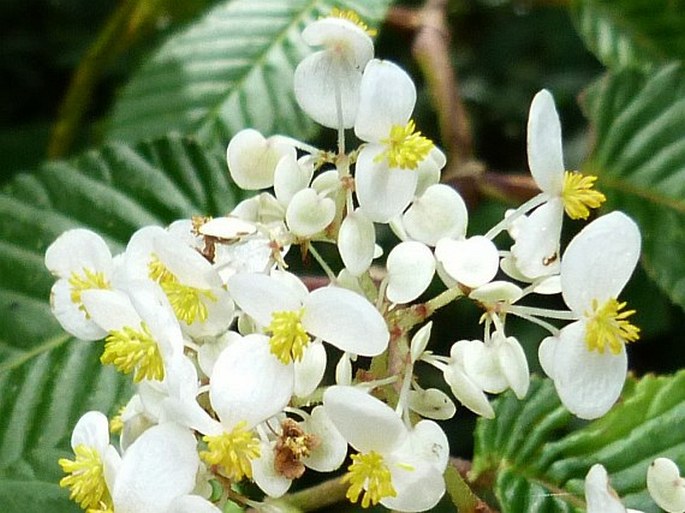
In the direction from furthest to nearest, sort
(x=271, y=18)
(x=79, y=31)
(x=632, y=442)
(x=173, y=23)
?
(x=79, y=31) < (x=173, y=23) < (x=271, y=18) < (x=632, y=442)

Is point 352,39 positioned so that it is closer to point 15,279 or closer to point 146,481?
point 146,481

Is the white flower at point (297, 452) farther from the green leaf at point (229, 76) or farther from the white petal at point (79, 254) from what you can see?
the green leaf at point (229, 76)

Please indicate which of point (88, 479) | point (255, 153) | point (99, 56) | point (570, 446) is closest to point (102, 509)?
point (88, 479)

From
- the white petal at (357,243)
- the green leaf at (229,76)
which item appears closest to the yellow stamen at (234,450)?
the white petal at (357,243)

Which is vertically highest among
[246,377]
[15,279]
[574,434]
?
[246,377]

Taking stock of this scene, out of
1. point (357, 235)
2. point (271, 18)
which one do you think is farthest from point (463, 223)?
point (271, 18)

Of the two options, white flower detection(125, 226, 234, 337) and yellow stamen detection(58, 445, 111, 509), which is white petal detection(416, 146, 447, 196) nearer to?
white flower detection(125, 226, 234, 337)
